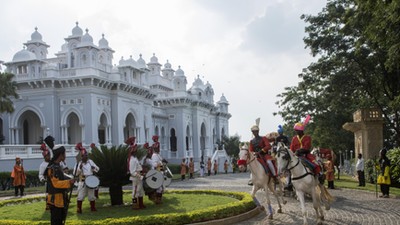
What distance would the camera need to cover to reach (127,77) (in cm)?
4503

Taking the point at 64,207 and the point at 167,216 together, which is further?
the point at 167,216

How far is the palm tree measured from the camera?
14438 mm

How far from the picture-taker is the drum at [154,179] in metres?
13.6

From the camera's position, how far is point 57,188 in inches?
341

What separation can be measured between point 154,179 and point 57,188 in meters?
5.21

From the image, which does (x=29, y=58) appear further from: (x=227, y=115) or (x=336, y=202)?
(x=227, y=115)

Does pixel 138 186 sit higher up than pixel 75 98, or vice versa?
pixel 75 98

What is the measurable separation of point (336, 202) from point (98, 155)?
25.5ft

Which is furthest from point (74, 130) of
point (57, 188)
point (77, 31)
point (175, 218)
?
point (57, 188)

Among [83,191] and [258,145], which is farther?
[83,191]

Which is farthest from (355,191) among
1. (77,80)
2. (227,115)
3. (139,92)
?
(227,115)

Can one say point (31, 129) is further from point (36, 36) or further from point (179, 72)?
point (179, 72)

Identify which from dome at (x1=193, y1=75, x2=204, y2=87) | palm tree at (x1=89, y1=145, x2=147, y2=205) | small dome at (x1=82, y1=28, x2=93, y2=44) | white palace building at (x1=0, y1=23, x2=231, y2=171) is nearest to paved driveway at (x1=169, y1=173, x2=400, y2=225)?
palm tree at (x1=89, y1=145, x2=147, y2=205)

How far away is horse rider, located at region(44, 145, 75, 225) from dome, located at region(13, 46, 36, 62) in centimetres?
3477
